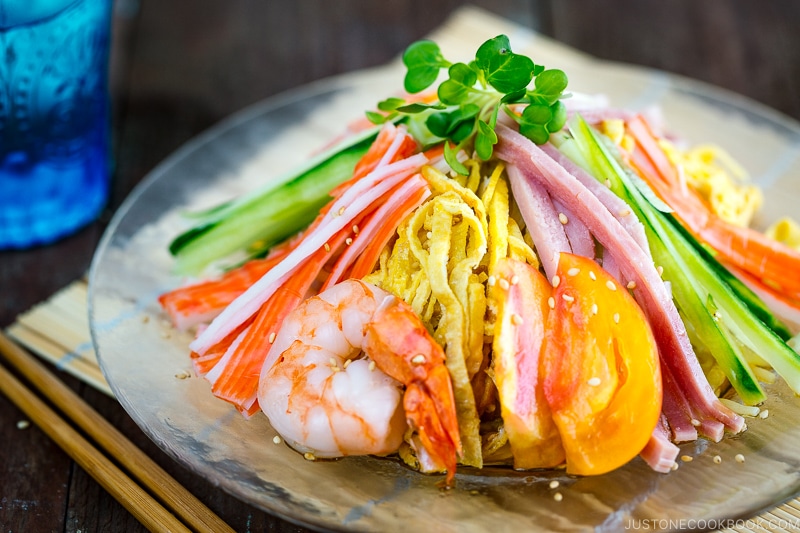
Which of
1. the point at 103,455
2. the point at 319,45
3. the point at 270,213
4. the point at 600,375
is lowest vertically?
the point at 103,455

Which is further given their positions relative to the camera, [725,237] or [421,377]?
[725,237]

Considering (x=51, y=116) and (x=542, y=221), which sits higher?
(x=542, y=221)

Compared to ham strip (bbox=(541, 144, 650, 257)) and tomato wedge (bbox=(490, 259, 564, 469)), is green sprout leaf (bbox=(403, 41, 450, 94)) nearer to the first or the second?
ham strip (bbox=(541, 144, 650, 257))

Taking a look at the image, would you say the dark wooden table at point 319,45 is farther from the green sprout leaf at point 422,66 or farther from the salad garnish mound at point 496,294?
the green sprout leaf at point 422,66

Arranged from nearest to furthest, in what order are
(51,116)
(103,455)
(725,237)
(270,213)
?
(103,455) → (725,237) → (270,213) → (51,116)

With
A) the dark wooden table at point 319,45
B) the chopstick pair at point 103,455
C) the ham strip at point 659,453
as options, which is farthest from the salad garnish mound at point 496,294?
the dark wooden table at point 319,45

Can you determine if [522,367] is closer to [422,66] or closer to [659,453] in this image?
[659,453]

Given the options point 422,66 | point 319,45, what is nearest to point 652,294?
point 422,66
